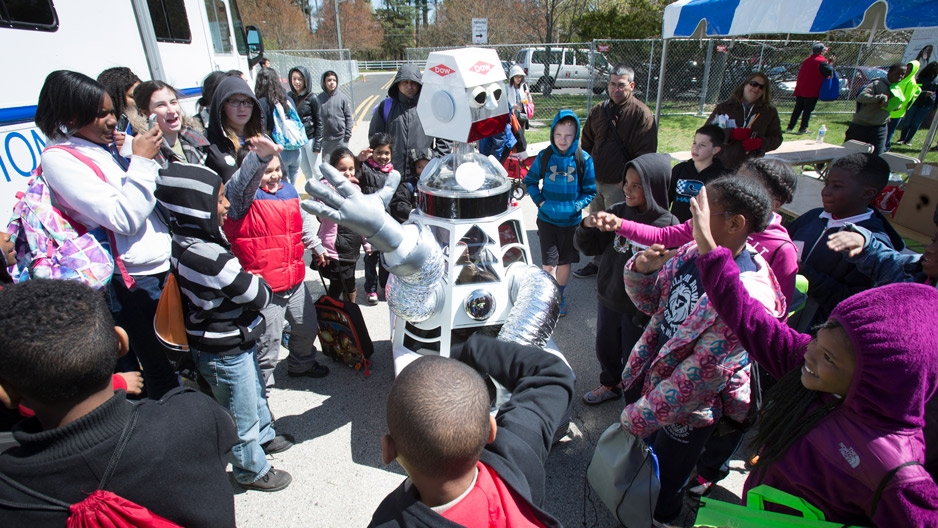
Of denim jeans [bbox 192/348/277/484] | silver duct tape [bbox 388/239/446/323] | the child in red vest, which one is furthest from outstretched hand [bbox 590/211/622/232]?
denim jeans [bbox 192/348/277/484]

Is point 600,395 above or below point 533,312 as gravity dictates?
below

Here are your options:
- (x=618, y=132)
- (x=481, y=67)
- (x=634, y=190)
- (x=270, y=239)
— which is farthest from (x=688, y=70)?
(x=270, y=239)

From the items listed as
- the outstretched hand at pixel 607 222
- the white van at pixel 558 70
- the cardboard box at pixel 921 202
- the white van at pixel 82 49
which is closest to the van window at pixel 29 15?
the white van at pixel 82 49

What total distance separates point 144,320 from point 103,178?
81cm

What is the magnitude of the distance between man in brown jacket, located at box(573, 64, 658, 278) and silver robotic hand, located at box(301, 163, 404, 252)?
10.5 feet

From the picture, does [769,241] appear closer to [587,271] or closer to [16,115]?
[587,271]

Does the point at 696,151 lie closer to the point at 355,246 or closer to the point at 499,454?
the point at 355,246

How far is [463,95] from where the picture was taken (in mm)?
2617

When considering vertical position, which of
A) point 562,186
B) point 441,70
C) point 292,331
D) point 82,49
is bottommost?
point 292,331

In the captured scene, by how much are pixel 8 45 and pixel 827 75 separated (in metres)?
13.6

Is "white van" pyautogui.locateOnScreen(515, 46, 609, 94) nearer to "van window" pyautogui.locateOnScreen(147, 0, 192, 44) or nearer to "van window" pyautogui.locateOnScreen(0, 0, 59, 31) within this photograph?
"van window" pyautogui.locateOnScreen(147, 0, 192, 44)

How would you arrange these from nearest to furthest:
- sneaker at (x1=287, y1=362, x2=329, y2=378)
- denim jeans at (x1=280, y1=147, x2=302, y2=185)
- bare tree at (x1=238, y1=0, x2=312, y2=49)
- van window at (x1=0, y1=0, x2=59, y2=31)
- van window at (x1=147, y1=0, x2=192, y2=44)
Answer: van window at (x1=0, y1=0, x2=59, y2=31), sneaker at (x1=287, y1=362, x2=329, y2=378), van window at (x1=147, y1=0, x2=192, y2=44), denim jeans at (x1=280, y1=147, x2=302, y2=185), bare tree at (x1=238, y1=0, x2=312, y2=49)

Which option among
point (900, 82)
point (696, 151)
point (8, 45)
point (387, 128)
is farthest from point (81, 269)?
point (900, 82)

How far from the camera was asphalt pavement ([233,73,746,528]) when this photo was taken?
2.55 m
